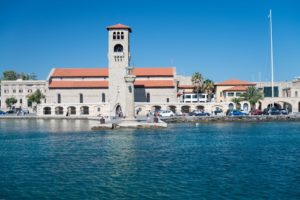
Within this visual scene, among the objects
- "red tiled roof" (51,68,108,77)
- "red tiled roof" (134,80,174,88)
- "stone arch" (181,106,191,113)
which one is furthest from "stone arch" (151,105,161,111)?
"red tiled roof" (51,68,108,77)

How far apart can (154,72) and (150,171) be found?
74.6m

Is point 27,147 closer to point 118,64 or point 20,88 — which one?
point 118,64

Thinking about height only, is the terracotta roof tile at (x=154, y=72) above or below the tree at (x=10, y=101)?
above

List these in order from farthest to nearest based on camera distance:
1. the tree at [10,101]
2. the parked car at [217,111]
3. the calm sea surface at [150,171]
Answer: the tree at [10,101], the parked car at [217,111], the calm sea surface at [150,171]

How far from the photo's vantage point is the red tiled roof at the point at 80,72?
96188 millimetres

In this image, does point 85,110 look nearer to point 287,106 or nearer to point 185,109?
point 185,109

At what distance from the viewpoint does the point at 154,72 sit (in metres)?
96.8

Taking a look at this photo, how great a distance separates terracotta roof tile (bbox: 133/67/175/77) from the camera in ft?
314

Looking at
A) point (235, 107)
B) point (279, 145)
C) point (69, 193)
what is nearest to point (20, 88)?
point (235, 107)

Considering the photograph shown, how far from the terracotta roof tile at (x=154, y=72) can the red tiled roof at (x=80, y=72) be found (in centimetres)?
818

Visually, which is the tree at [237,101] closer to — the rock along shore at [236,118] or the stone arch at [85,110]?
the rock along shore at [236,118]

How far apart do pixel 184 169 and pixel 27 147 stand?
17.4 meters

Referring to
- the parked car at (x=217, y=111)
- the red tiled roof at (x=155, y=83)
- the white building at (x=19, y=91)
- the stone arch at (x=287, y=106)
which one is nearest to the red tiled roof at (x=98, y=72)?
the red tiled roof at (x=155, y=83)

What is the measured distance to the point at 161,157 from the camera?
91.8ft
